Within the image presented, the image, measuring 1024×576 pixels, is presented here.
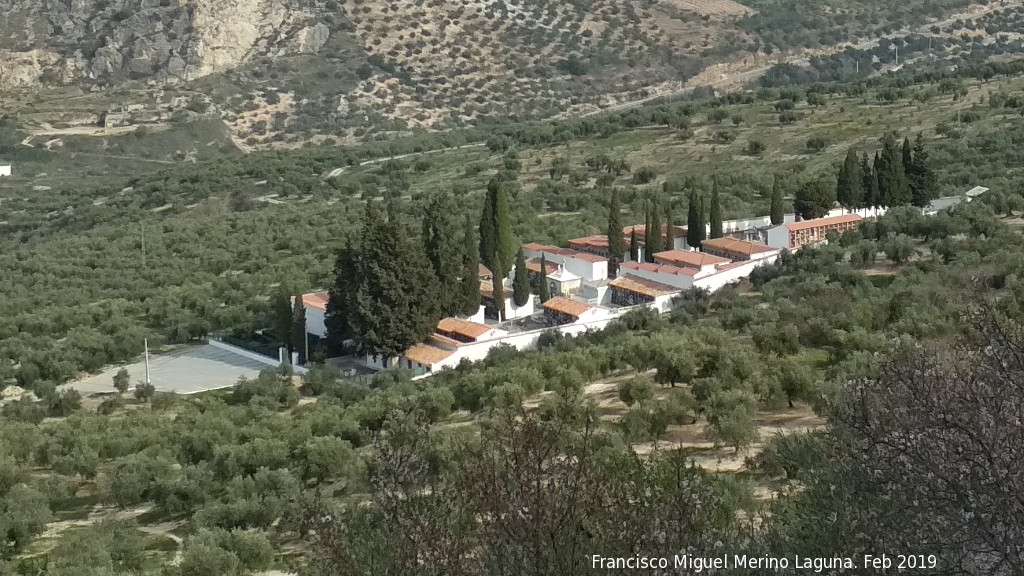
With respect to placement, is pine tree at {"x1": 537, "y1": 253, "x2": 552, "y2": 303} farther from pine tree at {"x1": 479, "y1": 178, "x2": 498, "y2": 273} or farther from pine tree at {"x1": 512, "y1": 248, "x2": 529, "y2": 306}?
pine tree at {"x1": 479, "y1": 178, "x2": 498, "y2": 273}

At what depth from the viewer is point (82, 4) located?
301 ft

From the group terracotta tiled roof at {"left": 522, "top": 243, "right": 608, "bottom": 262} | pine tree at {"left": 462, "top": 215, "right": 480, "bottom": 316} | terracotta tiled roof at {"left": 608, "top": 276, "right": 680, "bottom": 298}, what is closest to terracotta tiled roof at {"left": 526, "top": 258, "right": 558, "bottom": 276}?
terracotta tiled roof at {"left": 522, "top": 243, "right": 608, "bottom": 262}

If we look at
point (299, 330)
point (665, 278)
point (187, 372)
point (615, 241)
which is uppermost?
point (615, 241)

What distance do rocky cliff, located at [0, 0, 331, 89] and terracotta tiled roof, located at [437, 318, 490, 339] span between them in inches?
2449

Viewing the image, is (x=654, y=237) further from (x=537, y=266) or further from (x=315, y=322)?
(x=315, y=322)

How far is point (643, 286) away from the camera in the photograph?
33.5m

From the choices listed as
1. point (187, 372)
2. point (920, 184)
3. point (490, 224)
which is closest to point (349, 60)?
point (920, 184)

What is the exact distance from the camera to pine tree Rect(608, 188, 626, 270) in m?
35.4

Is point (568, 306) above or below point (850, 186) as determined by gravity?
below

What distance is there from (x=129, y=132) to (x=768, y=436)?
66.7m

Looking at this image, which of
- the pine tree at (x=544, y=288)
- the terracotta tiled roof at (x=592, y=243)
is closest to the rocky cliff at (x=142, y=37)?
the terracotta tiled roof at (x=592, y=243)

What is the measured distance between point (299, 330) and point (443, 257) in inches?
164

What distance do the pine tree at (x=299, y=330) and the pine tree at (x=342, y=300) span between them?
0.62 meters

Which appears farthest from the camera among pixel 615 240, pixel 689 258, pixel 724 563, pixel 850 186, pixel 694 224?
pixel 850 186
